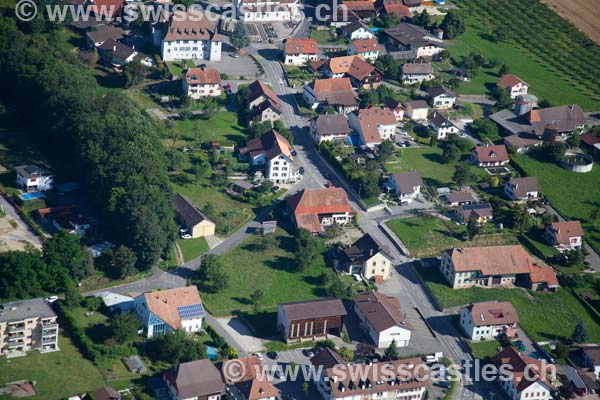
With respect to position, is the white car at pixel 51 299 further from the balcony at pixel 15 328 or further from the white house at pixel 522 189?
the white house at pixel 522 189

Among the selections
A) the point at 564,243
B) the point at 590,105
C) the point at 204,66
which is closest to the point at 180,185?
the point at 204,66

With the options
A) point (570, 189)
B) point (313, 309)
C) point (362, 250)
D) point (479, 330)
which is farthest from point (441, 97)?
point (313, 309)

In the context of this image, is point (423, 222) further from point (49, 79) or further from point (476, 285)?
point (49, 79)

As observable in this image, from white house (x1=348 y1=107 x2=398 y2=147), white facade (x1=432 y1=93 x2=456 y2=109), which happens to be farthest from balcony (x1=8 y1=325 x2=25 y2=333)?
white facade (x1=432 y1=93 x2=456 y2=109)

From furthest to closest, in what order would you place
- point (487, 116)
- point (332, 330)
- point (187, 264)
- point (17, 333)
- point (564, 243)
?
point (487, 116), point (564, 243), point (187, 264), point (332, 330), point (17, 333)

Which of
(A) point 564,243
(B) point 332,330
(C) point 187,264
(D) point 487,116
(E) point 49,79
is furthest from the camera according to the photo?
(D) point 487,116

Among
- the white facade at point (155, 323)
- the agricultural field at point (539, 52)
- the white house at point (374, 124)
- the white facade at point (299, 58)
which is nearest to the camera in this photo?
the white facade at point (155, 323)

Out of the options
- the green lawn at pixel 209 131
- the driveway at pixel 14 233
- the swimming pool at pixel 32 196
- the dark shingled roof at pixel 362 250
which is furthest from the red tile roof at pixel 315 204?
the driveway at pixel 14 233
